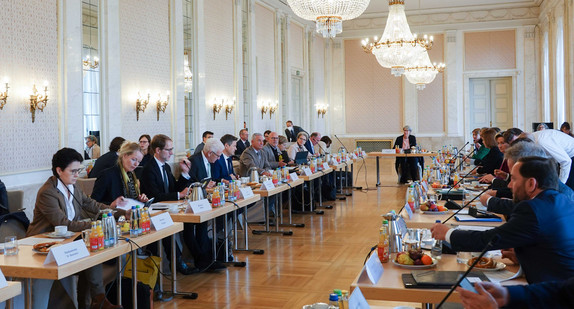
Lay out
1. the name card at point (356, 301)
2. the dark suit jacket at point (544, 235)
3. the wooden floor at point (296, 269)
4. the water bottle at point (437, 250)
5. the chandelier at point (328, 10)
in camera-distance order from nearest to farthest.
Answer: the name card at point (356, 301)
the dark suit jacket at point (544, 235)
the water bottle at point (437, 250)
the wooden floor at point (296, 269)
the chandelier at point (328, 10)

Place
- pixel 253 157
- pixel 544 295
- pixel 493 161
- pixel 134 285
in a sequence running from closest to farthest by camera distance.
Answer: pixel 544 295 < pixel 134 285 < pixel 493 161 < pixel 253 157

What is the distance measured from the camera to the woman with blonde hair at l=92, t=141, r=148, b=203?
482 cm

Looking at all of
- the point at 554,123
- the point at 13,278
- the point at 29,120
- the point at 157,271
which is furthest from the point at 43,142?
the point at 554,123

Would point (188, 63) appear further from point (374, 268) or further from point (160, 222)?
point (374, 268)

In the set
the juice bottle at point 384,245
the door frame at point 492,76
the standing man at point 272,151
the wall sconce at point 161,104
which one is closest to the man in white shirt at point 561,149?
the juice bottle at point 384,245

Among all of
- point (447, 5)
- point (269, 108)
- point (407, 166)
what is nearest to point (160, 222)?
point (407, 166)

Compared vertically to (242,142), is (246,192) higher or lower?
lower

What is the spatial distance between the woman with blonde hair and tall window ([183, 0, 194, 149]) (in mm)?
5779

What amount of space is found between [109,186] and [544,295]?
3755mm

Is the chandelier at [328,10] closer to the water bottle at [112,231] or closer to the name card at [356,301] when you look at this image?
the water bottle at [112,231]

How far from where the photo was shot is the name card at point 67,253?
301 cm

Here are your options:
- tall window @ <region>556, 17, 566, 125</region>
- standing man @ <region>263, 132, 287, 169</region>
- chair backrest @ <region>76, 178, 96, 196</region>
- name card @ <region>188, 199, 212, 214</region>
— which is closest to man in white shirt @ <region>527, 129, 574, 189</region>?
name card @ <region>188, 199, 212, 214</region>

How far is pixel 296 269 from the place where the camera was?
557 cm

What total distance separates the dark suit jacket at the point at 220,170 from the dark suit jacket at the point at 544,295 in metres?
5.23
